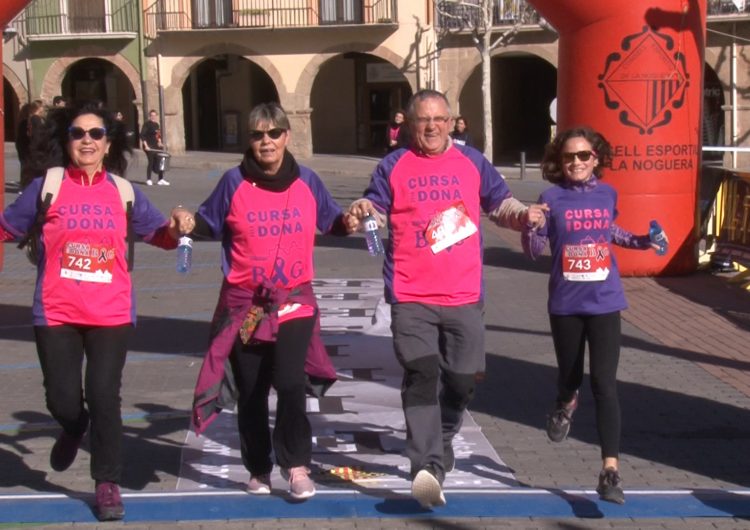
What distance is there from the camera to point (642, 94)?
12375mm

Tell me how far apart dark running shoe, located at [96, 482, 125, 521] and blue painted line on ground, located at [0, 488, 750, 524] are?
Result: 0.08m

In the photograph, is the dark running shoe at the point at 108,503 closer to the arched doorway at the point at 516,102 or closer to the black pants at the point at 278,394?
the black pants at the point at 278,394

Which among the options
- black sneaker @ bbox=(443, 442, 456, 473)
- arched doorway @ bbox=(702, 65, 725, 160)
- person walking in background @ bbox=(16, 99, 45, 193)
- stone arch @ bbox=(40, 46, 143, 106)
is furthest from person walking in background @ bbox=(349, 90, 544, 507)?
stone arch @ bbox=(40, 46, 143, 106)

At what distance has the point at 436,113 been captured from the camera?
18.0 feet

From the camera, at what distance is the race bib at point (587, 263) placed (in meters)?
5.72

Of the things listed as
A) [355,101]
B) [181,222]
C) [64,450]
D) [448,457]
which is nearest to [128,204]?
[181,222]

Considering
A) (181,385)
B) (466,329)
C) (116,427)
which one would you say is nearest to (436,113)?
(466,329)

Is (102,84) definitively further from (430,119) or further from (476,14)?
(430,119)

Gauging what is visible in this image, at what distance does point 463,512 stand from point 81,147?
7.38ft

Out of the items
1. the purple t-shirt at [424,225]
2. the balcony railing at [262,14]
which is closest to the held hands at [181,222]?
the purple t-shirt at [424,225]

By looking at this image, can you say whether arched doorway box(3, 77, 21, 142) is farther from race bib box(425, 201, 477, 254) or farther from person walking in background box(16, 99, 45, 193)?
race bib box(425, 201, 477, 254)

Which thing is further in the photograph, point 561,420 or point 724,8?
point 724,8

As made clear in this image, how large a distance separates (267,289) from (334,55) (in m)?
32.4

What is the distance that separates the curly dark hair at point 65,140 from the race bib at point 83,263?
0.43m
